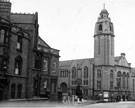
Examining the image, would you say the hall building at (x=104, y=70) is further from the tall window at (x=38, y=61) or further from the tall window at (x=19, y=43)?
the tall window at (x=19, y=43)

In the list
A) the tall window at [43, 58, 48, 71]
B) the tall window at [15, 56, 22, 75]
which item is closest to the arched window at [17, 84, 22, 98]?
the tall window at [15, 56, 22, 75]

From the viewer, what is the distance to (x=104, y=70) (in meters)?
68.6

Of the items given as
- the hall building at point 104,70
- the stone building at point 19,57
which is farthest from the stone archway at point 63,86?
the stone building at point 19,57

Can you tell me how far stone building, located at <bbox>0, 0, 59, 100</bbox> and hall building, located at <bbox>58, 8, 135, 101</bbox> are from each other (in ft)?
100

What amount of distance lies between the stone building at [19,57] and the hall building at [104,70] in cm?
3061

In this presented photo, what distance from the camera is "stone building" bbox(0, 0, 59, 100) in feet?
92.2

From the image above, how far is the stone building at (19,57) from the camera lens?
1106 inches

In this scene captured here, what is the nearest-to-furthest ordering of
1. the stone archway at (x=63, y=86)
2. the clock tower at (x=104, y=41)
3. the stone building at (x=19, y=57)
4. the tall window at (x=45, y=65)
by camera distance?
the stone building at (x=19, y=57) → the tall window at (x=45, y=65) → the clock tower at (x=104, y=41) → the stone archway at (x=63, y=86)

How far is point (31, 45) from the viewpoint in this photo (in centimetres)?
3347

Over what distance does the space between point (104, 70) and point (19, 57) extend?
41252 millimetres

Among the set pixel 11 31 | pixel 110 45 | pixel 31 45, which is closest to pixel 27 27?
pixel 31 45

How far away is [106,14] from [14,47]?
47.8 m

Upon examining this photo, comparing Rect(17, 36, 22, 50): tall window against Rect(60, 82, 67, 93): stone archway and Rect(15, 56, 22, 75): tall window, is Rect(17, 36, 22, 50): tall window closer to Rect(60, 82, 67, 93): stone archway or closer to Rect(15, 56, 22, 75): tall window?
Rect(15, 56, 22, 75): tall window

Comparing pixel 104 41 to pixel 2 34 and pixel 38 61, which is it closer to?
pixel 38 61
